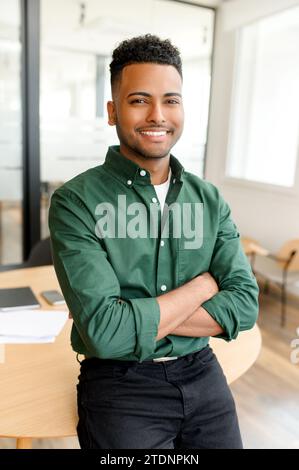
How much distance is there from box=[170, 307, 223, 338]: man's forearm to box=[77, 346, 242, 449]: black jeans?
0.09 metres

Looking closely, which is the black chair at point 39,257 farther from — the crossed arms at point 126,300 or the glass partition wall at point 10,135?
the glass partition wall at point 10,135

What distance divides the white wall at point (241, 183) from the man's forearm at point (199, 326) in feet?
10.1

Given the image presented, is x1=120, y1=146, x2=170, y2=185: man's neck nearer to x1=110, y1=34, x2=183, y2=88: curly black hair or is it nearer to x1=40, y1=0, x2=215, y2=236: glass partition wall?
x1=110, y1=34, x2=183, y2=88: curly black hair

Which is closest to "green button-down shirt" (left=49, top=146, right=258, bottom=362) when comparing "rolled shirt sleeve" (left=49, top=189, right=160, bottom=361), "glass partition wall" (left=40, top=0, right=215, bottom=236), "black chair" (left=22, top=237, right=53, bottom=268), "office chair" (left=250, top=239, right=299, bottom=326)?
"rolled shirt sleeve" (left=49, top=189, right=160, bottom=361)

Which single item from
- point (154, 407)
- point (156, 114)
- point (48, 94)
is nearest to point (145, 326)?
point (154, 407)

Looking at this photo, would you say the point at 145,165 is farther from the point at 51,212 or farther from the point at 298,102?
the point at 298,102

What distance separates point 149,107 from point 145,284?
47 centimetres

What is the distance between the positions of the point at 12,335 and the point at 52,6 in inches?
127

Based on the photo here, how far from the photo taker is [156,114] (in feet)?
3.66

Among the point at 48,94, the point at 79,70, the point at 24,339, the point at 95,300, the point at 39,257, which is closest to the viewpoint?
the point at 95,300

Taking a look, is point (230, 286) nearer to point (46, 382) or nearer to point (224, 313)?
point (224, 313)

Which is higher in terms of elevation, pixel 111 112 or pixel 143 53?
pixel 143 53

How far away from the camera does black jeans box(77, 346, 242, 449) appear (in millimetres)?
1025

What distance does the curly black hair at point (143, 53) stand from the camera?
1135 mm
